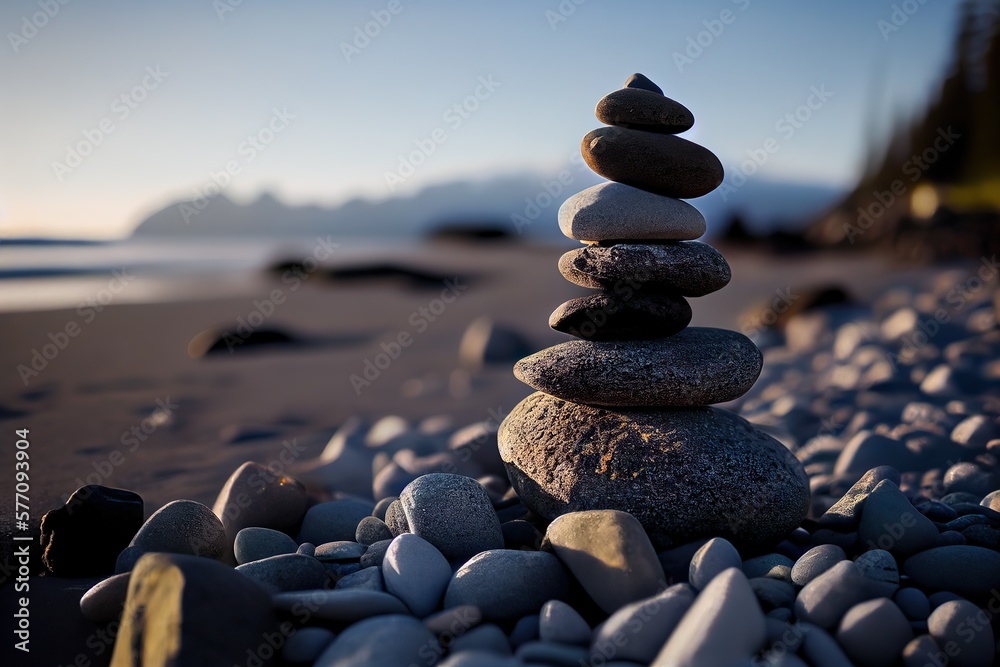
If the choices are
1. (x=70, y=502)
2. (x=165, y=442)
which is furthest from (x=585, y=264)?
(x=165, y=442)

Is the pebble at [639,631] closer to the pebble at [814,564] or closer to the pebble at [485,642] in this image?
the pebble at [485,642]

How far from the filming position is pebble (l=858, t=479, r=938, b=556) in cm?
388

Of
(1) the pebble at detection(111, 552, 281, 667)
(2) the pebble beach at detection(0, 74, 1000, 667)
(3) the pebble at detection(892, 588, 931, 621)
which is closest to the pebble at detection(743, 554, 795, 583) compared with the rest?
(2) the pebble beach at detection(0, 74, 1000, 667)

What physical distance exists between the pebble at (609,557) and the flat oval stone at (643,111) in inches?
92.1

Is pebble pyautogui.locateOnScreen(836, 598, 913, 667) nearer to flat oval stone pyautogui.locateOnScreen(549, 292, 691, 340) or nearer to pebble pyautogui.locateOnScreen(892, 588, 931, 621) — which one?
pebble pyautogui.locateOnScreen(892, 588, 931, 621)

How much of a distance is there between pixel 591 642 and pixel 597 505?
1055 millimetres

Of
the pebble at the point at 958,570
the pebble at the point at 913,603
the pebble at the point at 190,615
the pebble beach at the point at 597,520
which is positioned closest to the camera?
the pebble at the point at 190,615

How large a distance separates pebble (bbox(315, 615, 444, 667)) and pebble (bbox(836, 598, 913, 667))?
1.68m

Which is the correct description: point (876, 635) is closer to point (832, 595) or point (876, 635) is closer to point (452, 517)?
point (832, 595)

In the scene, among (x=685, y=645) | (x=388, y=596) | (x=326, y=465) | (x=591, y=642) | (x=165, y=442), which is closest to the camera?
(x=685, y=645)

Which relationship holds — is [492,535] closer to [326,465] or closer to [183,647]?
[183,647]

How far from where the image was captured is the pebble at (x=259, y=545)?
4.07 metres

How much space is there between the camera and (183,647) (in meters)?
2.70

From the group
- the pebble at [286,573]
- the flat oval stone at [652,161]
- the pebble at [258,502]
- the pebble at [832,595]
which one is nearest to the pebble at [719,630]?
the pebble at [832,595]
